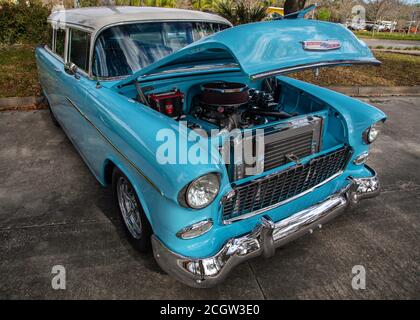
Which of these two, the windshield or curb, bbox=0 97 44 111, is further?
curb, bbox=0 97 44 111

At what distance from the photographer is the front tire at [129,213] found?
85.5 inches

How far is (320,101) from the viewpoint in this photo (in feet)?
Result: 8.42

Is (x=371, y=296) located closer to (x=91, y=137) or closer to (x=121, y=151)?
(x=121, y=151)

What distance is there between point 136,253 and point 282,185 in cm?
114

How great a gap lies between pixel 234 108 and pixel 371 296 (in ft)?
5.13

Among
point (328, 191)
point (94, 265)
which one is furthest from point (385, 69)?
point (94, 265)

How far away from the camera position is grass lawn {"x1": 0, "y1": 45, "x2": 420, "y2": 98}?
6211 mm

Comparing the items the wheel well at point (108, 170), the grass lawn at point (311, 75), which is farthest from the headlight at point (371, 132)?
the grass lawn at point (311, 75)

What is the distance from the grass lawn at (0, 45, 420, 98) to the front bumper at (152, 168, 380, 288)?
543 cm

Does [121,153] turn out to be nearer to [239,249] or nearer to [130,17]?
[239,249]

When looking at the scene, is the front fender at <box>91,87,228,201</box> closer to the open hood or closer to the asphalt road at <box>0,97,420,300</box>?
the open hood

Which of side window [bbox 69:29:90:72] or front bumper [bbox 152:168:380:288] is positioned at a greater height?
side window [bbox 69:29:90:72]

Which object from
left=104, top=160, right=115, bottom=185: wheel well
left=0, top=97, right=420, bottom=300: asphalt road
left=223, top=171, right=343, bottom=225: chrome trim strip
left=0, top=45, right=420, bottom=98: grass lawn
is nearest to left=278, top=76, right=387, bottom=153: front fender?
left=223, top=171, right=343, bottom=225: chrome trim strip

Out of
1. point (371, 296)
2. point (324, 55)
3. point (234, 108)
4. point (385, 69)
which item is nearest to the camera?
point (324, 55)
